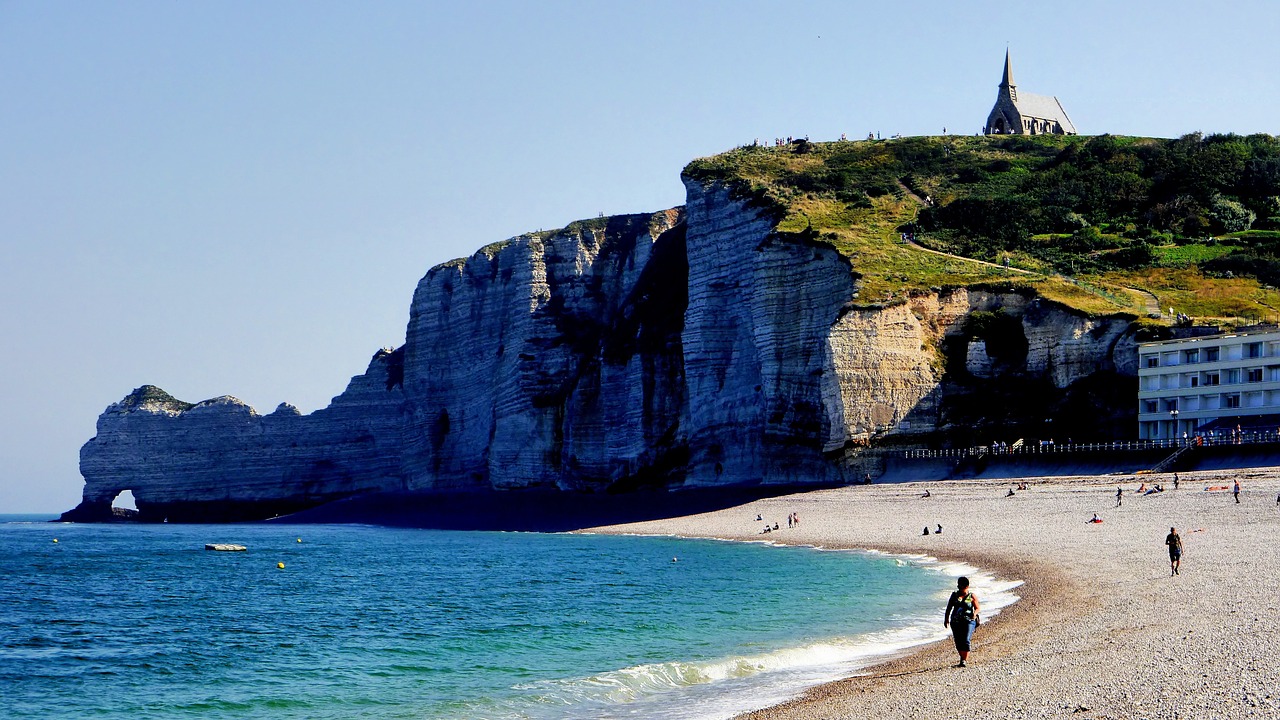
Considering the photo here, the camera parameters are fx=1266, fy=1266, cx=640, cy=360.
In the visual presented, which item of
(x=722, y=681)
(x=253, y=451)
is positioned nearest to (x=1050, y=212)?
(x=722, y=681)

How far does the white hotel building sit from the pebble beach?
10206 mm

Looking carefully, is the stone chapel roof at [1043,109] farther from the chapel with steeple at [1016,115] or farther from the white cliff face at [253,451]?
the white cliff face at [253,451]

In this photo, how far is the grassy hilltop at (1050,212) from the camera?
230ft

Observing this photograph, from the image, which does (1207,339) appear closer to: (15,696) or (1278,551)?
(1278,551)

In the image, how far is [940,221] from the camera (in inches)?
3265

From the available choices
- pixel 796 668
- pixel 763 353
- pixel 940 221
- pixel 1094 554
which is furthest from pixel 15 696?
pixel 940 221

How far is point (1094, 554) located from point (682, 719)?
1910 centimetres

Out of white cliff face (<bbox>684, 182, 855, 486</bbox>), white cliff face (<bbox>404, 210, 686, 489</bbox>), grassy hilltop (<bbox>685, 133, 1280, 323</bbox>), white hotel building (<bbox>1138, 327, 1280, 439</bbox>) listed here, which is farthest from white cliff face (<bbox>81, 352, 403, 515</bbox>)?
white hotel building (<bbox>1138, 327, 1280, 439</bbox>)

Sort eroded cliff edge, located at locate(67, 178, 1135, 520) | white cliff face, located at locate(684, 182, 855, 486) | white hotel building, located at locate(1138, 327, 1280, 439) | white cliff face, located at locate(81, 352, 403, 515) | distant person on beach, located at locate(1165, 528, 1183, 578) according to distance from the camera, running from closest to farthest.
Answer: distant person on beach, located at locate(1165, 528, 1183, 578), white hotel building, located at locate(1138, 327, 1280, 439), eroded cliff edge, located at locate(67, 178, 1135, 520), white cliff face, located at locate(684, 182, 855, 486), white cliff face, located at locate(81, 352, 403, 515)

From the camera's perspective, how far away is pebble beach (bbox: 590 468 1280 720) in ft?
51.0

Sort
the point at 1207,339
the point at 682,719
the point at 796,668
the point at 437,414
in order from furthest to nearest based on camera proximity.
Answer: the point at 437,414 < the point at 1207,339 < the point at 796,668 < the point at 682,719

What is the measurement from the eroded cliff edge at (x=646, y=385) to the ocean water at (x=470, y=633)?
54.0 ft

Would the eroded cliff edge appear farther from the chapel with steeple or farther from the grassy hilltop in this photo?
the chapel with steeple

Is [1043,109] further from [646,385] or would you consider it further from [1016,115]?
[646,385]
